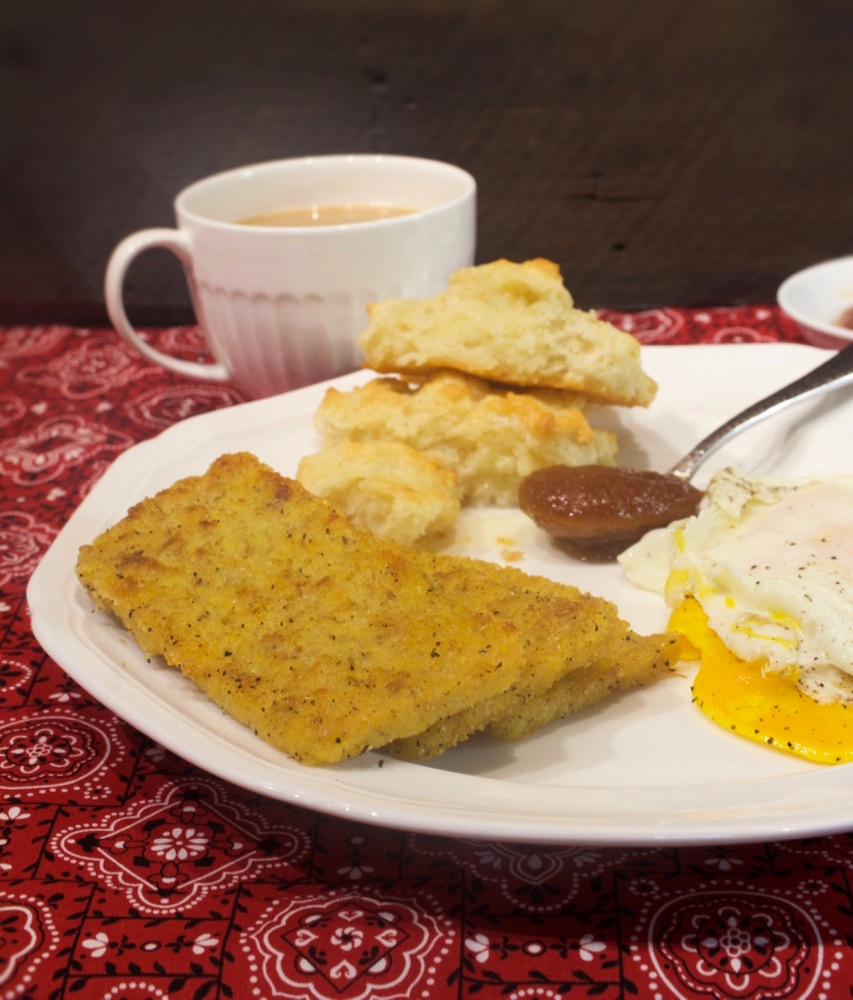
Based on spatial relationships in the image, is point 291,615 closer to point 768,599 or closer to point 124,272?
point 768,599

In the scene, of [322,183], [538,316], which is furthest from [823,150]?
[538,316]

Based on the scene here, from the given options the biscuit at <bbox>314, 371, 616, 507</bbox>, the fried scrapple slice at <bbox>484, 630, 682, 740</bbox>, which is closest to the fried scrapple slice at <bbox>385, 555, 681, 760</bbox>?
the fried scrapple slice at <bbox>484, 630, 682, 740</bbox>

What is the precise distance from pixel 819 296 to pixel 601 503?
6.08 feet

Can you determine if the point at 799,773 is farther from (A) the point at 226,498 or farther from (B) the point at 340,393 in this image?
(B) the point at 340,393

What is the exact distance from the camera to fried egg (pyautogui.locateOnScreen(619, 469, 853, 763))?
1.68 m

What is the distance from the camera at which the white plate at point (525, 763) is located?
1.35 meters

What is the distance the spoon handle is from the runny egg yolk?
0.77 meters

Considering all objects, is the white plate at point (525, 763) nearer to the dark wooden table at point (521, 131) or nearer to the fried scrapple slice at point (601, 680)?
the fried scrapple slice at point (601, 680)

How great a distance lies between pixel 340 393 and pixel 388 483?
1.34 feet

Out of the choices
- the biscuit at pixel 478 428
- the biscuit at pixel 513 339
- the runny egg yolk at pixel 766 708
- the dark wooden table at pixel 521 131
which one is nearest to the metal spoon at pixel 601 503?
the biscuit at pixel 478 428

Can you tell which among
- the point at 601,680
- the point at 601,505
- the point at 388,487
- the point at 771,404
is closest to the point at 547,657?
the point at 601,680

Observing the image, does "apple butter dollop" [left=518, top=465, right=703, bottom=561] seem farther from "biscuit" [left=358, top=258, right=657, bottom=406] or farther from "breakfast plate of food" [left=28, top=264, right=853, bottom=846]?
"biscuit" [left=358, top=258, right=657, bottom=406]

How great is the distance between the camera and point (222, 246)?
306cm

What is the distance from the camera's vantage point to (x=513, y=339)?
2.52 meters
